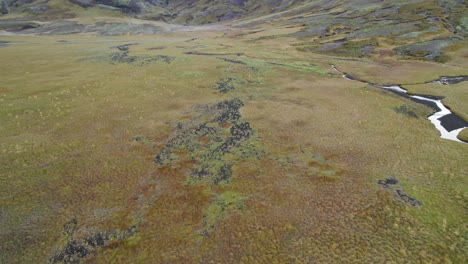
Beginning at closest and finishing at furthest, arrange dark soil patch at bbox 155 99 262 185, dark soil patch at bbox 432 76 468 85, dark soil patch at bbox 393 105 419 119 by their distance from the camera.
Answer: dark soil patch at bbox 155 99 262 185 < dark soil patch at bbox 393 105 419 119 < dark soil patch at bbox 432 76 468 85

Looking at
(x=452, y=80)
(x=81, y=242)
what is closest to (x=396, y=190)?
(x=81, y=242)

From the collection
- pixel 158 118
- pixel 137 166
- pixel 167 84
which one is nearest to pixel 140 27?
pixel 167 84

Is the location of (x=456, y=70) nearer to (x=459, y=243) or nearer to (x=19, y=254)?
(x=459, y=243)

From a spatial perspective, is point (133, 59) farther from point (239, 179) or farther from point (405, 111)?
point (405, 111)

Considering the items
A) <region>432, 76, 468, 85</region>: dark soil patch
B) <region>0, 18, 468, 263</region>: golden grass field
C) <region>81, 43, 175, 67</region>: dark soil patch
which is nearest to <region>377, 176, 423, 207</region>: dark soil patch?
<region>0, 18, 468, 263</region>: golden grass field

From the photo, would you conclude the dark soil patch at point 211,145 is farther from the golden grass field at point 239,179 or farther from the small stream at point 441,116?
the small stream at point 441,116

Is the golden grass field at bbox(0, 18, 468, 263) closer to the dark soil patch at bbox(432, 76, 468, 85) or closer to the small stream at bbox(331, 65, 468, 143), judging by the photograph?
the small stream at bbox(331, 65, 468, 143)
